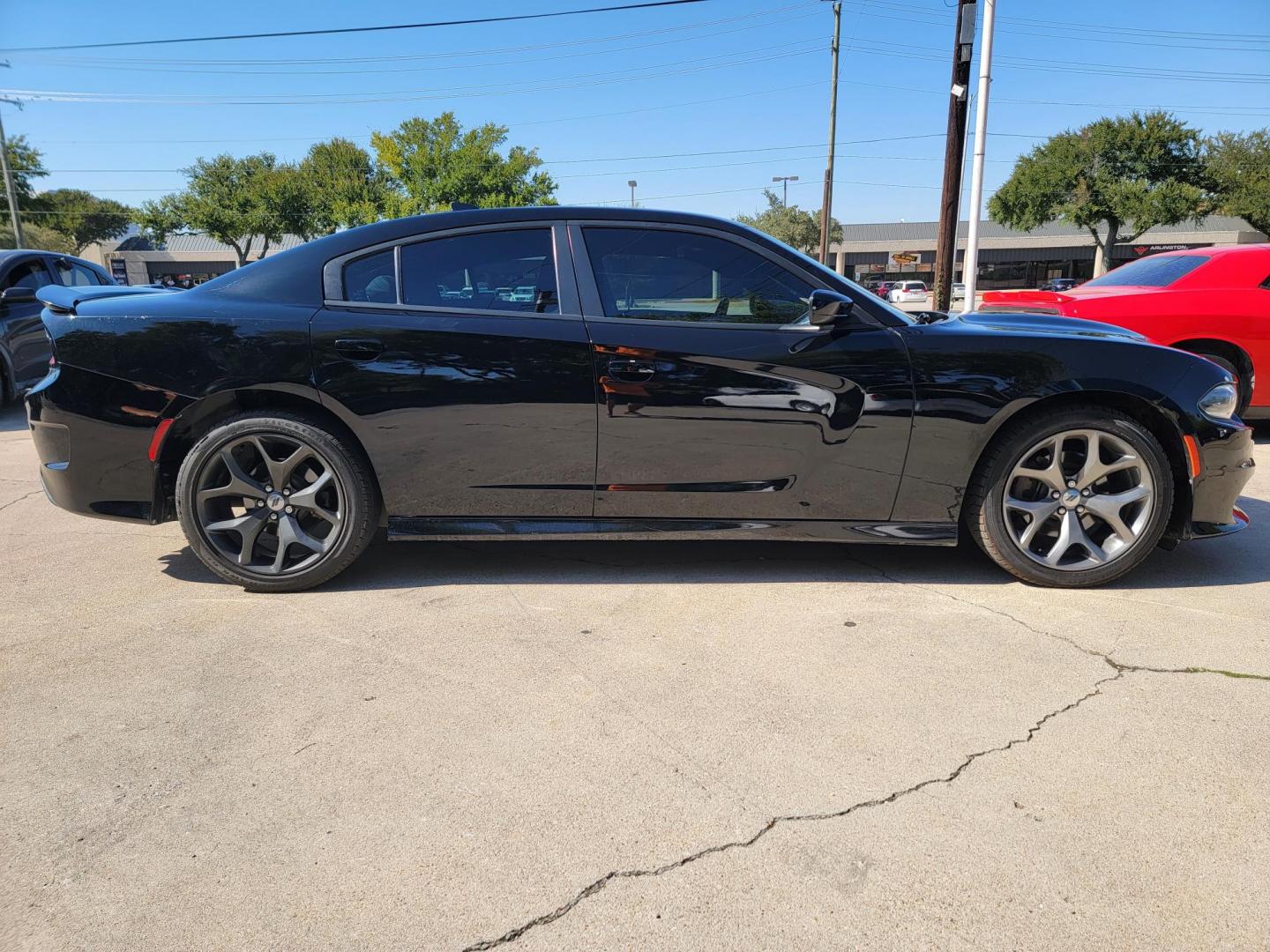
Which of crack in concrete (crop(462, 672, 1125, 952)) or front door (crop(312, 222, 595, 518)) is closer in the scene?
crack in concrete (crop(462, 672, 1125, 952))

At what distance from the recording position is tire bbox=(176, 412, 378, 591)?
11.1 ft

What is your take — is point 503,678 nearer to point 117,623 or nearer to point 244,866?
point 244,866

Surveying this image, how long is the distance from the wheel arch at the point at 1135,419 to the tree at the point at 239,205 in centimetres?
4650

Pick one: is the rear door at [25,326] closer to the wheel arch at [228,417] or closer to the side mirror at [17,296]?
the side mirror at [17,296]

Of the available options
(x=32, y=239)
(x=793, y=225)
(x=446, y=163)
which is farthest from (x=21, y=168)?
(x=793, y=225)

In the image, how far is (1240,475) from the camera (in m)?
3.50

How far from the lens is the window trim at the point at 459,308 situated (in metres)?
3.39

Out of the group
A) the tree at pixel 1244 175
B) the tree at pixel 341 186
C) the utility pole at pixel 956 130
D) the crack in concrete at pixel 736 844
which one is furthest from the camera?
the tree at pixel 341 186

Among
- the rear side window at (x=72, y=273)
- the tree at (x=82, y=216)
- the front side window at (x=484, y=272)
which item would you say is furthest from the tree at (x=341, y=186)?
the front side window at (x=484, y=272)

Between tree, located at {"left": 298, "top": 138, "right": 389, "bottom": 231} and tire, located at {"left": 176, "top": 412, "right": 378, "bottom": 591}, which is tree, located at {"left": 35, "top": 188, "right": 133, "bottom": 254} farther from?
tire, located at {"left": 176, "top": 412, "right": 378, "bottom": 591}

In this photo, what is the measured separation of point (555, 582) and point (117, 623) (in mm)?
1738

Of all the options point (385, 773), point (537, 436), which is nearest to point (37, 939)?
point (385, 773)

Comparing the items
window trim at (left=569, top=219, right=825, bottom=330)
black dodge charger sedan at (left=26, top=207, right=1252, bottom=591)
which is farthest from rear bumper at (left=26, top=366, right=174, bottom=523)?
window trim at (left=569, top=219, right=825, bottom=330)

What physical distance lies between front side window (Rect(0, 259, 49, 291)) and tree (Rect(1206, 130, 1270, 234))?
41.7 metres
